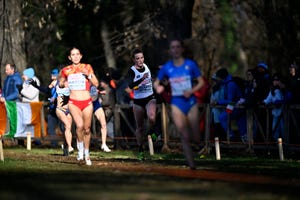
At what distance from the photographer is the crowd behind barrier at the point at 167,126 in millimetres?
22469

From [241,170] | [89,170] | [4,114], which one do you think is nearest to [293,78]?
[241,170]

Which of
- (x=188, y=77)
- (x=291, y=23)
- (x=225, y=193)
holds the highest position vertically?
(x=291, y=23)

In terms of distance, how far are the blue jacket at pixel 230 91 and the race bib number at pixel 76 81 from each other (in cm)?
646

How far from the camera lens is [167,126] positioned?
85.9ft

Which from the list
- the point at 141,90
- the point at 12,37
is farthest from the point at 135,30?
the point at 141,90

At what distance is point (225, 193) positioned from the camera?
40.1ft

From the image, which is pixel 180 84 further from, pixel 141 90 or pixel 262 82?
pixel 262 82

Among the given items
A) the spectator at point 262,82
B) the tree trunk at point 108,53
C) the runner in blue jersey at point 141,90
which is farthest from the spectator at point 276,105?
the tree trunk at point 108,53

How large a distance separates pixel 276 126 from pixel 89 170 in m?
7.37

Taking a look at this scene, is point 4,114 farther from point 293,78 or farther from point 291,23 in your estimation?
point 291,23

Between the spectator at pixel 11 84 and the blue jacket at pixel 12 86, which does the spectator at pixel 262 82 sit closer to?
the spectator at pixel 11 84

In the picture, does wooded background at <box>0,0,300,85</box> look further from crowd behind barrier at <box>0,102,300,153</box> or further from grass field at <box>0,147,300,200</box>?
grass field at <box>0,147,300,200</box>

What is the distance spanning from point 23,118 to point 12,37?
416 cm

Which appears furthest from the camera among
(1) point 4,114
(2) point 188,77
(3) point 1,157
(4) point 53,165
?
(1) point 4,114
